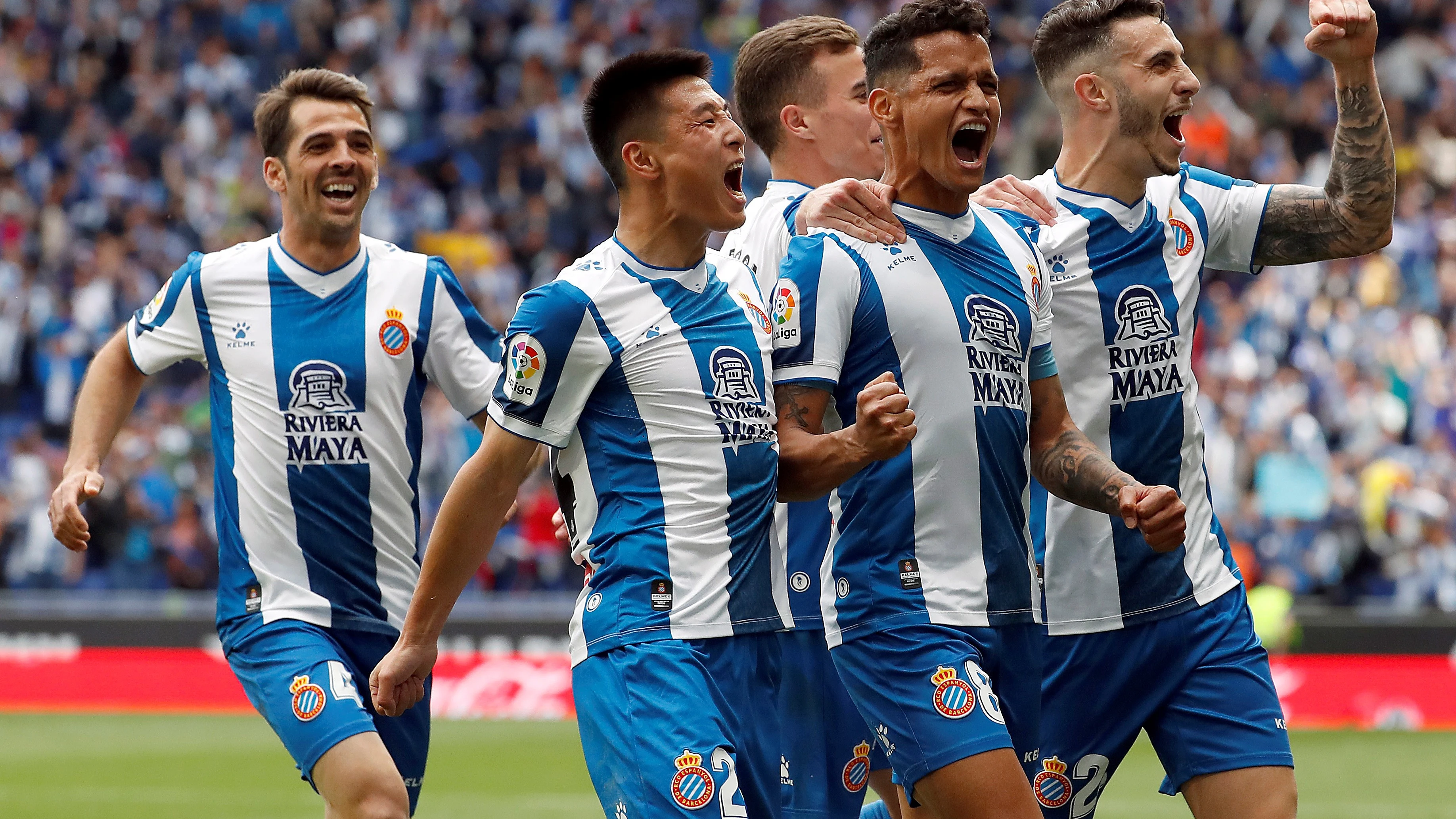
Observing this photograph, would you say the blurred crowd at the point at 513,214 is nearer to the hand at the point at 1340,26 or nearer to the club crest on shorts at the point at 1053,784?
the club crest on shorts at the point at 1053,784

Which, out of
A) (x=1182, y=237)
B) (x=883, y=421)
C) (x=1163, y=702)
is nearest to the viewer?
(x=883, y=421)

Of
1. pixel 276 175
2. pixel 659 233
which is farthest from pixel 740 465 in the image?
pixel 276 175

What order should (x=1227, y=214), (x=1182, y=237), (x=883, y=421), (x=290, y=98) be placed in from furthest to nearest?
(x=290, y=98) < (x=1227, y=214) < (x=1182, y=237) < (x=883, y=421)

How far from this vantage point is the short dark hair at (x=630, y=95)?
191 inches

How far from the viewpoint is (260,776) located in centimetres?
1309

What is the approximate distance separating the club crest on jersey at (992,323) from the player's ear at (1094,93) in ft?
3.22

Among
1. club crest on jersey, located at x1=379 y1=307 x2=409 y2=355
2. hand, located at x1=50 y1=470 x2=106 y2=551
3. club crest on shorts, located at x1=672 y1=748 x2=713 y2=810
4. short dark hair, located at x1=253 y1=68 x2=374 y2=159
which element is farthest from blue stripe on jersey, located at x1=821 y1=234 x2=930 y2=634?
hand, located at x1=50 y1=470 x2=106 y2=551

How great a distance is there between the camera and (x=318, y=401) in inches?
244

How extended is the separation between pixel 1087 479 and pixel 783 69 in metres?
2.08

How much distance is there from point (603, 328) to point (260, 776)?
30.9 ft

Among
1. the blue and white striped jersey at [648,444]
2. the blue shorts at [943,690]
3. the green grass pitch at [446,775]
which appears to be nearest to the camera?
the blue and white striped jersey at [648,444]

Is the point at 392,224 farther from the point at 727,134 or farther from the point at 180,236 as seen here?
the point at 727,134

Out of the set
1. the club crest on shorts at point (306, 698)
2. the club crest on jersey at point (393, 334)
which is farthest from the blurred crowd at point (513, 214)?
the club crest on shorts at point (306, 698)

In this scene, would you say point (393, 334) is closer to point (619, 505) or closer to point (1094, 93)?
point (619, 505)
